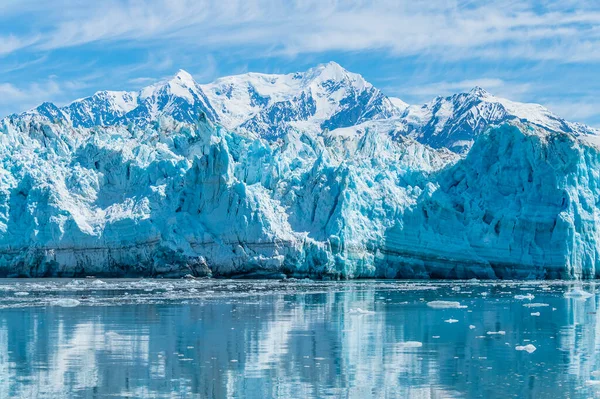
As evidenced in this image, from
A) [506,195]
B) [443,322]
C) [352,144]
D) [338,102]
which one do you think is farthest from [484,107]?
[443,322]

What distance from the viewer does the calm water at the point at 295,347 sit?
38.6 ft

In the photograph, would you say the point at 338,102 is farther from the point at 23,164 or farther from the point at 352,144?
the point at 23,164

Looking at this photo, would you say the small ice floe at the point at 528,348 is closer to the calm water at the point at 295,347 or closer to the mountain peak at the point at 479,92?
the calm water at the point at 295,347

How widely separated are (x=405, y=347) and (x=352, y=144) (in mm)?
39835

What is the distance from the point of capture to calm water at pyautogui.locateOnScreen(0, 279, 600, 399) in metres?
11.8

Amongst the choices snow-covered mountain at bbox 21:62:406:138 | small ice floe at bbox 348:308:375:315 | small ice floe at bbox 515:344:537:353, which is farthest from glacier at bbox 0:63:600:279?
snow-covered mountain at bbox 21:62:406:138

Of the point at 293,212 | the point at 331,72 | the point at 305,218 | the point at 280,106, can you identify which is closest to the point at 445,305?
the point at 305,218

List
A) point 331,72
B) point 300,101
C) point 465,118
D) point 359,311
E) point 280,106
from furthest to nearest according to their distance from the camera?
point 331,72
point 300,101
point 280,106
point 465,118
point 359,311

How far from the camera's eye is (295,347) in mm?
15430

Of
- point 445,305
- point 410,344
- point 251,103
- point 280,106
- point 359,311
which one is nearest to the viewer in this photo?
point 410,344

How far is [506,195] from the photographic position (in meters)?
41.7

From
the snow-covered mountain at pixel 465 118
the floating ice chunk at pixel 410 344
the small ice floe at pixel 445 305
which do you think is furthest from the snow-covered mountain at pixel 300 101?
the floating ice chunk at pixel 410 344

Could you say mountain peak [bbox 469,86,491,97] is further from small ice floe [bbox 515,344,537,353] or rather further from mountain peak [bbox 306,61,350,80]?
small ice floe [bbox 515,344,537,353]

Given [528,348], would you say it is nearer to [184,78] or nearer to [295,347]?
[295,347]
